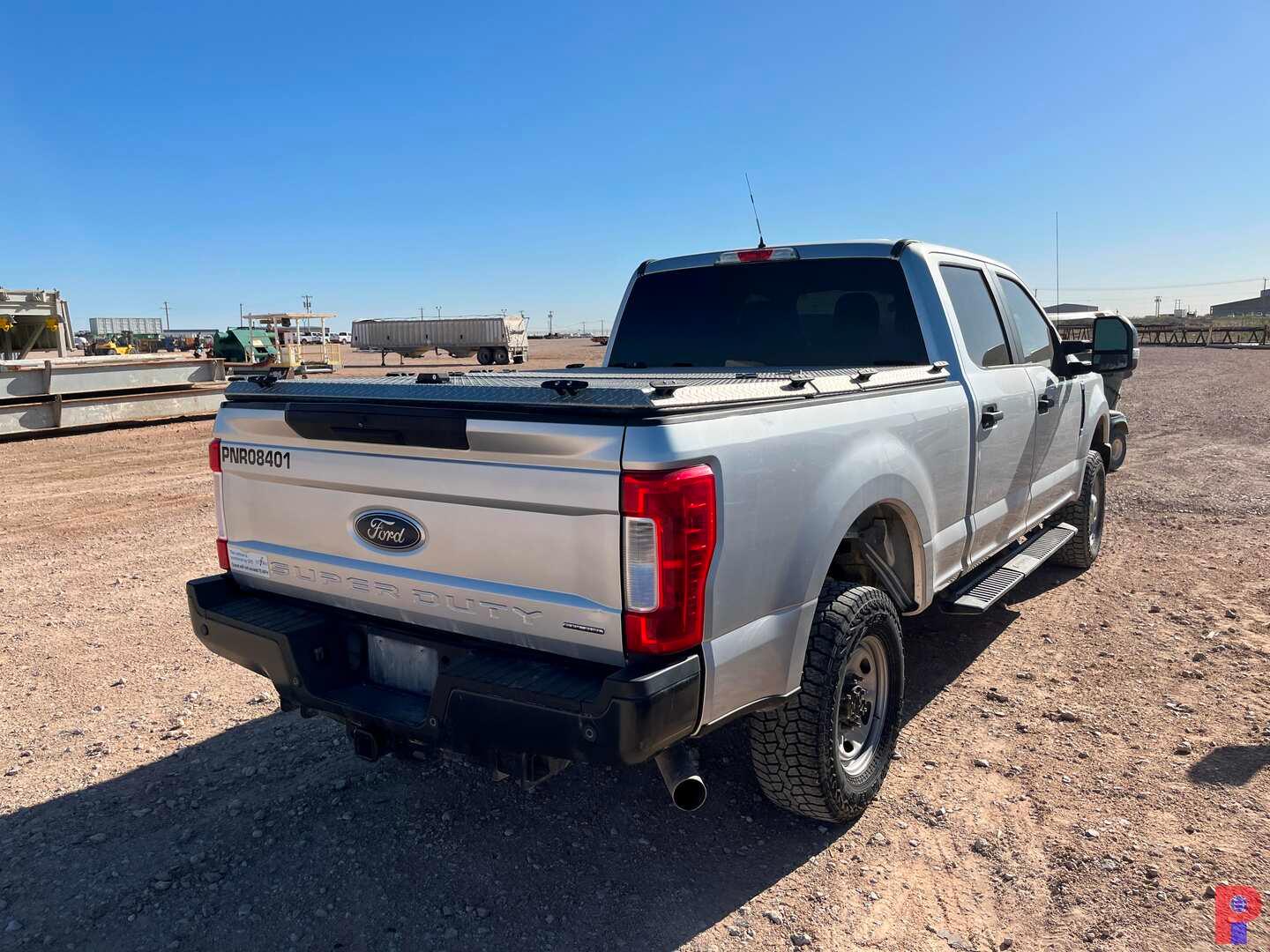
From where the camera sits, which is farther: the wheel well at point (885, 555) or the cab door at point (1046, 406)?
the cab door at point (1046, 406)

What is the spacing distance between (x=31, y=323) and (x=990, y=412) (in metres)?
16.5

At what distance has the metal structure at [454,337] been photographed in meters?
55.2

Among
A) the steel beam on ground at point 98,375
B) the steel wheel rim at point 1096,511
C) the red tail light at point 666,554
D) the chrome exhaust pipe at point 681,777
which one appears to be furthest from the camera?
the steel beam on ground at point 98,375

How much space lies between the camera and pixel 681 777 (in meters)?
2.67

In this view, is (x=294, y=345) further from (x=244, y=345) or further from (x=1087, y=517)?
(x=1087, y=517)

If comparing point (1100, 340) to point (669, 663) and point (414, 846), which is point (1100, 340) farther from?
point (414, 846)

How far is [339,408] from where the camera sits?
9.89ft

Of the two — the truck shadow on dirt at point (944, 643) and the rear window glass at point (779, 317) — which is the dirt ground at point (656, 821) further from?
the rear window glass at point (779, 317)

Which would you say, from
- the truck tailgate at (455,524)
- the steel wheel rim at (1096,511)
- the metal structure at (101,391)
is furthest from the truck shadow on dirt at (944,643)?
the metal structure at (101,391)

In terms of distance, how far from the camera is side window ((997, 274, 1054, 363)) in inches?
209

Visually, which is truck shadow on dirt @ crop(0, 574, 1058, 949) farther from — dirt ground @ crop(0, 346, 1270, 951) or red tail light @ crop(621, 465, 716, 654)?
red tail light @ crop(621, 465, 716, 654)

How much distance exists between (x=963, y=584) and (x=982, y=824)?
1507 millimetres

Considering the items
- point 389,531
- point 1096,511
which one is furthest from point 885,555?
point 1096,511

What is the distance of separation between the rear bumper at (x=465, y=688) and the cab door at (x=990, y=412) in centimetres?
244
